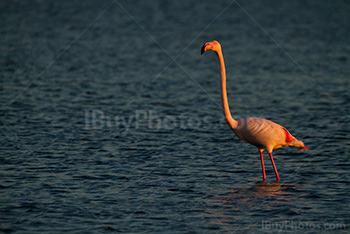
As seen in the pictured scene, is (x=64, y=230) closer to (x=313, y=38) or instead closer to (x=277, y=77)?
(x=277, y=77)

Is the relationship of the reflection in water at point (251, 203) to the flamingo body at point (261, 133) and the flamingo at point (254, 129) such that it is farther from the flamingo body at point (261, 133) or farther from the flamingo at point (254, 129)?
the flamingo body at point (261, 133)

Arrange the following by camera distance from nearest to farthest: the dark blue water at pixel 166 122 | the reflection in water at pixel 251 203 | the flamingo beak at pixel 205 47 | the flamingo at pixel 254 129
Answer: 1. the reflection in water at pixel 251 203
2. the dark blue water at pixel 166 122
3. the flamingo beak at pixel 205 47
4. the flamingo at pixel 254 129

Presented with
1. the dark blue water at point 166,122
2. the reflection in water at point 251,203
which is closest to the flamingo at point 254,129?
the reflection in water at point 251,203

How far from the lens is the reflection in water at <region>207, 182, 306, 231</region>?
9.10 metres

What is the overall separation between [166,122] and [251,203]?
5605 millimetres

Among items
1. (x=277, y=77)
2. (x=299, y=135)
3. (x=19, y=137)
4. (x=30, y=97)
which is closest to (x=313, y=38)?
(x=277, y=77)

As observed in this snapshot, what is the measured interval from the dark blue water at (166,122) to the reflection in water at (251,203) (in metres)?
0.04

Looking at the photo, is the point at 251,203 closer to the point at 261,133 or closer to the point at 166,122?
the point at 261,133

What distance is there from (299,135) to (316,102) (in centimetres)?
333

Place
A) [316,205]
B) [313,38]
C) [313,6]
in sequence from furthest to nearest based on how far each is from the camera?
[313,6], [313,38], [316,205]

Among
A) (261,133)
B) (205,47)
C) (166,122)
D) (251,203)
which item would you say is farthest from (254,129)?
(166,122)

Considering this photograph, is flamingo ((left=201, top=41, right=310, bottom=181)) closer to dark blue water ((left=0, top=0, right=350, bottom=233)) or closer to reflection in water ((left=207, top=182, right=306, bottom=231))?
reflection in water ((left=207, top=182, right=306, bottom=231))

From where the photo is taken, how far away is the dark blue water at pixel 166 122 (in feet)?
30.9

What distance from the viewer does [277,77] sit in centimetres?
1959
